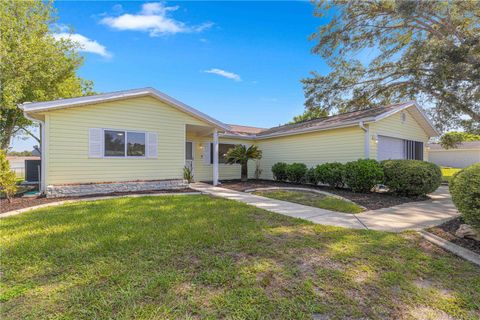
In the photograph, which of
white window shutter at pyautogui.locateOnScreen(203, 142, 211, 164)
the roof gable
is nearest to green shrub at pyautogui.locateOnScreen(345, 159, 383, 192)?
the roof gable

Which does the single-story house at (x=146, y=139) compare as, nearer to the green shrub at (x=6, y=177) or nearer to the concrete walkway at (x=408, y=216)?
the green shrub at (x=6, y=177)

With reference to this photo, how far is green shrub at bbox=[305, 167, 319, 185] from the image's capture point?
1087 cm

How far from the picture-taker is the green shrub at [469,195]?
3.61 m

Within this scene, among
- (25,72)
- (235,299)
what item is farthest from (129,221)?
(25,72)

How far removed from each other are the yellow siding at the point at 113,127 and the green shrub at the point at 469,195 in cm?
911

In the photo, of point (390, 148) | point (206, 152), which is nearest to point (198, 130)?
point (206, 152)

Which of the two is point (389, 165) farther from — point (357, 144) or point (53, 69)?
point (53, 69)

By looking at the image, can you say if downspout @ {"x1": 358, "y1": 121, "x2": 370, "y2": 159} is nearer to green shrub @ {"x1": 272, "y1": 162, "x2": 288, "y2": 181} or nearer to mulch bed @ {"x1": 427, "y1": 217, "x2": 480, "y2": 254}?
green shrub @ {"x1": 272, "y1": 162, "x2": 288, "y2": 181}

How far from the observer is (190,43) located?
36.5ft

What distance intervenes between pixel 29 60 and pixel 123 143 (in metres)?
10.7

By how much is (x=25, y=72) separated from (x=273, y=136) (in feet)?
50.5

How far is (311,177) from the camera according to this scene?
37.2 ft

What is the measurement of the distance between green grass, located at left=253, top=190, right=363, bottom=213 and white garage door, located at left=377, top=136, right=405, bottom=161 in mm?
4375

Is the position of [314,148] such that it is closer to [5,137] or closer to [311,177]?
[311,177]
